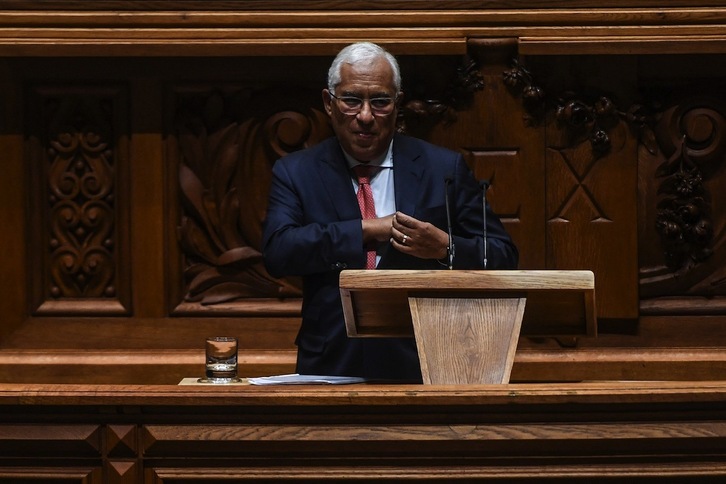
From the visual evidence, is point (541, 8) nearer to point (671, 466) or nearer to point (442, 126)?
point (442, 126)

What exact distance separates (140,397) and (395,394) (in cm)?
47

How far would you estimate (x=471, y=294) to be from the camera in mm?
2742

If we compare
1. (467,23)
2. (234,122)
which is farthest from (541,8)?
(234,122)

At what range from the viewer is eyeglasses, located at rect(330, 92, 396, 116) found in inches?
138

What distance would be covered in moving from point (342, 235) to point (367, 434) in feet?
3.59

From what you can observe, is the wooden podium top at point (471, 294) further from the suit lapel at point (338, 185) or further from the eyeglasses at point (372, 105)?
the eyeglasses at point (372, 105)

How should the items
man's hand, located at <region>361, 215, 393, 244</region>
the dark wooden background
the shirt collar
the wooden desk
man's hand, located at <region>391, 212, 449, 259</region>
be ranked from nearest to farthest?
the wooden desk → man's hand, located at <region>391, 212, 449, 259</region> → man's hand, located at <region>361, 215, 393, 244</region> → the shirt collar → the dark wooden background

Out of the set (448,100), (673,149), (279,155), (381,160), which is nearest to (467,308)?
(381,160)

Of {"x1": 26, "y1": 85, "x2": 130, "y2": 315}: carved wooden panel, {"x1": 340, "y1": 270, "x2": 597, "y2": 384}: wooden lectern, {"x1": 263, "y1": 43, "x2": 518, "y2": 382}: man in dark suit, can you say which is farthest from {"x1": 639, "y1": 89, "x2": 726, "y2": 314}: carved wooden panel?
{"x1": 26, "y1": 85, "x2": 130, "y2": 315}: carved wooden panel

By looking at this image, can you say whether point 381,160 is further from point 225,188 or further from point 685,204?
point 685,204

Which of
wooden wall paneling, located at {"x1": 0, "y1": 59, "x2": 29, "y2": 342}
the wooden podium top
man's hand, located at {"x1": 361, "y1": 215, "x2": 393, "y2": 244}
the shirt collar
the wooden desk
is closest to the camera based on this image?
the wooden desk

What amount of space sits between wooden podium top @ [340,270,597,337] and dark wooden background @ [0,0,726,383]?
59.2 inches

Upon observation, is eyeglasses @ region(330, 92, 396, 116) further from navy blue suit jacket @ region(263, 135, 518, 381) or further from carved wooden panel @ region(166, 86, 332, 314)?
carved wooden panel @ region(166, 86, 332, 314)

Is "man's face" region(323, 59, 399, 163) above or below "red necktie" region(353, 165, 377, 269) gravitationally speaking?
above
